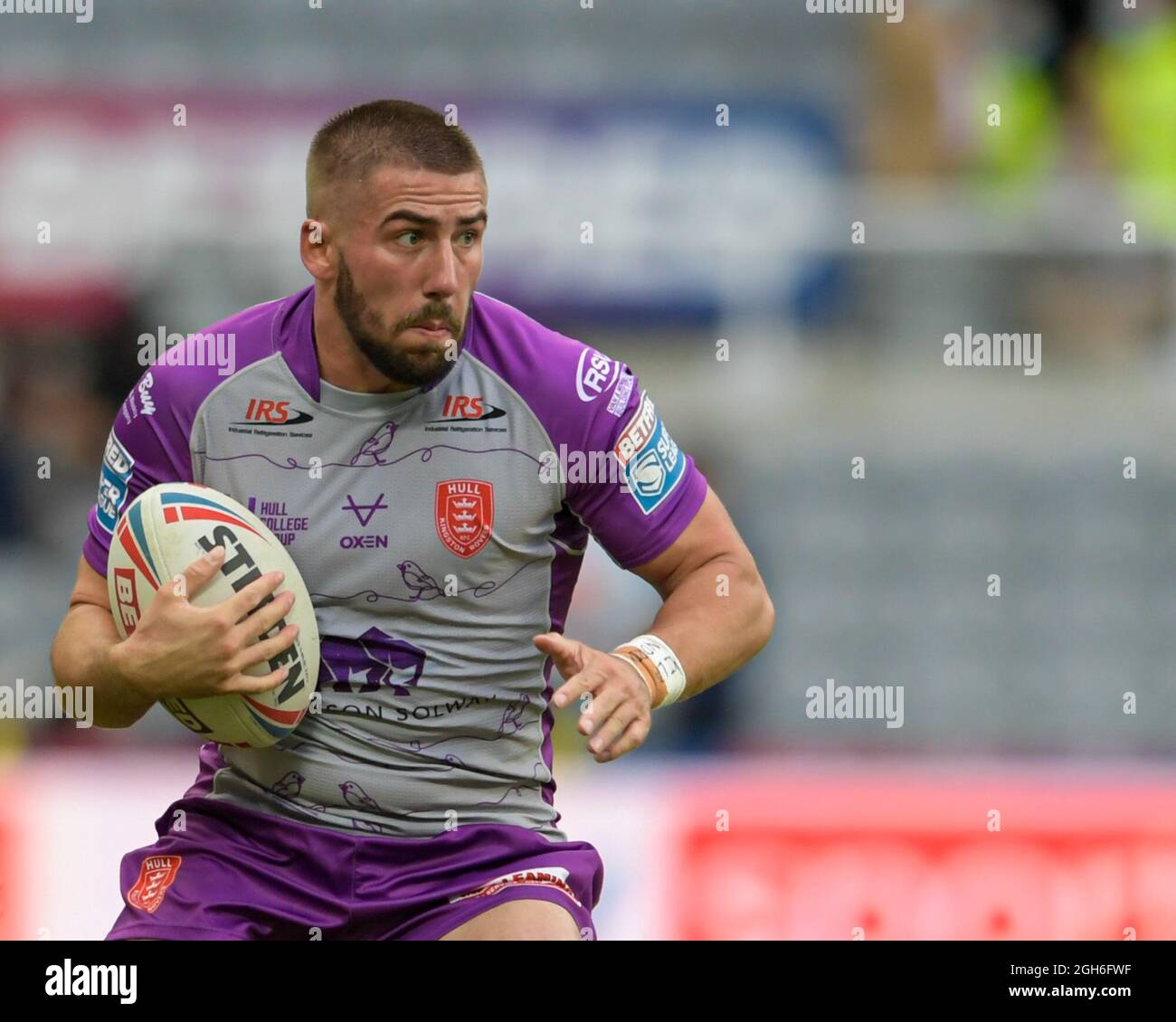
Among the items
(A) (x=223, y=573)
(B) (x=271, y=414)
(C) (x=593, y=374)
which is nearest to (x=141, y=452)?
(B) (x=271, y=414)

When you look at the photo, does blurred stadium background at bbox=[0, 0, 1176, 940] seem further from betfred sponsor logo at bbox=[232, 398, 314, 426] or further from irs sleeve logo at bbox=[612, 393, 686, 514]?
betfred sponsor logo at bbox=[232, 398, 314, 426]

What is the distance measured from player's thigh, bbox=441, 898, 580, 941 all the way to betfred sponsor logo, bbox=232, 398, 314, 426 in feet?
3.88

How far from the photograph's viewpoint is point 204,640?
427cm

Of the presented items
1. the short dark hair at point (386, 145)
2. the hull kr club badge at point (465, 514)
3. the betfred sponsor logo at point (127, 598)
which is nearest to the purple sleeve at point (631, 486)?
the hull kr club badge at point (465, 514)

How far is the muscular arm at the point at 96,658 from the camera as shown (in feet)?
14.6

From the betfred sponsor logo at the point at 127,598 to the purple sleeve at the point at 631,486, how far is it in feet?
3.27

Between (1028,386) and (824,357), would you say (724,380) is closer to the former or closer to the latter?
(824,357)

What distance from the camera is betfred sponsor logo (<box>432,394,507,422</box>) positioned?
15.2 ft

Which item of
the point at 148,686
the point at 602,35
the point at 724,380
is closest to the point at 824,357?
the point at 724,380

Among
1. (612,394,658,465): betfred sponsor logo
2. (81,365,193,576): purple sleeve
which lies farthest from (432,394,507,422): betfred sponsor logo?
(81,365,193,576): purple sleeve

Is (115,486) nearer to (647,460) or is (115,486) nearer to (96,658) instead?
(96,658)

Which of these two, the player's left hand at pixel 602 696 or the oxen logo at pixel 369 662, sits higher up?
the oxen logo at pixel 369 662

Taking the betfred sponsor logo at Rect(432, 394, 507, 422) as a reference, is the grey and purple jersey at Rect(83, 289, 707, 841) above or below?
below

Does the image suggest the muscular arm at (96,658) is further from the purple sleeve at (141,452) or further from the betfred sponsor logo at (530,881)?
the betfred sponsor logo at (530,881)
